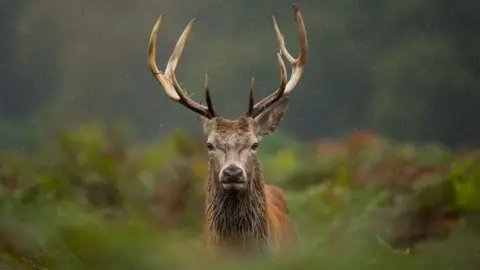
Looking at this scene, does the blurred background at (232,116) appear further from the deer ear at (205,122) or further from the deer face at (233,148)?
the deer ear at (205,122)

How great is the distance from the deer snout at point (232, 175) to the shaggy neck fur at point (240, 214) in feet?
0.65

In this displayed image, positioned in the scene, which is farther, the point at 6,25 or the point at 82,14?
the point at 82,14

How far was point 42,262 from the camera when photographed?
2.83 metres

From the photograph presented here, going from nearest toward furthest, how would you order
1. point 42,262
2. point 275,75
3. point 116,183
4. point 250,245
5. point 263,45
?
point 42,262 < point 250,245 < point 116,183 < point 275,75 < point 263,45

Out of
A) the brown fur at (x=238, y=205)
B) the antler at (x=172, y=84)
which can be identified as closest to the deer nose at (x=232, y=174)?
the brown fur at (x=238, y=205)

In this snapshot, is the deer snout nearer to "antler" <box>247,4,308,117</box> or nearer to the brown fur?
the brown fur

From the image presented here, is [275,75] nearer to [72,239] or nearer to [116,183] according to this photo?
[116,183]

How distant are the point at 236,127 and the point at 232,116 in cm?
985

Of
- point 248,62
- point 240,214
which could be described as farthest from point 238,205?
point 248,62

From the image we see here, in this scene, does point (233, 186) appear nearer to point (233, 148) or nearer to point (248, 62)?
point (233, 148)

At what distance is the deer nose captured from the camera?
5.14m

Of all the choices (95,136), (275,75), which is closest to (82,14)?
(275,75)

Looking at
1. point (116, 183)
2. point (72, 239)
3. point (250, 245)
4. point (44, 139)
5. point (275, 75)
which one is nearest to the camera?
point (72, 239)

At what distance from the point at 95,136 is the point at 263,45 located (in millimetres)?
10334
